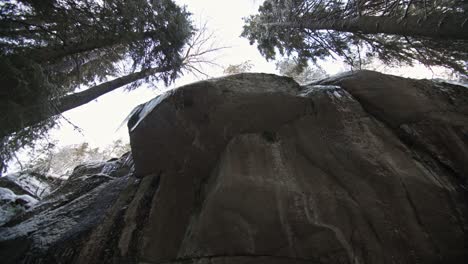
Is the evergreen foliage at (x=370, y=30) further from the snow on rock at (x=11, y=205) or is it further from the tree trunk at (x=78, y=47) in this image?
the snow on rock at (x=11, y=205)

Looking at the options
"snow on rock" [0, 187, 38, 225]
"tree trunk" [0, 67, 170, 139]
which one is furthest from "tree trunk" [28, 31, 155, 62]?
"snow on rock" [0, 187, 38, 225]

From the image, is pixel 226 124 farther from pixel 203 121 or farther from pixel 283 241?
pixel 283 241

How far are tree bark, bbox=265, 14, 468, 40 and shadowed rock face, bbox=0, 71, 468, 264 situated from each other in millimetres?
1232

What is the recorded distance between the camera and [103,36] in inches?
276

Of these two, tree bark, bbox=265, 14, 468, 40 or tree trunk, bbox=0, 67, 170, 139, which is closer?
tree bark, bbox=265, 14, 468, 40

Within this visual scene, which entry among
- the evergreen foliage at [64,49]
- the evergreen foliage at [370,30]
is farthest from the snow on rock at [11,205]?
the evergreen foliage at [370,30]

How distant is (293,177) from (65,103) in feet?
25.0

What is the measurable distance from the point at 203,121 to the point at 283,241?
8.41 ft

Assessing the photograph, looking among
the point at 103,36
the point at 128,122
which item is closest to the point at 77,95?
the point at 103,36

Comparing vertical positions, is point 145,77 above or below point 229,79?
above

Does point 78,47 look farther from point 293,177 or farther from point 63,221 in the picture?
point 293,177

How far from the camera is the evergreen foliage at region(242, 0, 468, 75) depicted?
17.2ft

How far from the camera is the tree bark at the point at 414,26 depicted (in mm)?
4791

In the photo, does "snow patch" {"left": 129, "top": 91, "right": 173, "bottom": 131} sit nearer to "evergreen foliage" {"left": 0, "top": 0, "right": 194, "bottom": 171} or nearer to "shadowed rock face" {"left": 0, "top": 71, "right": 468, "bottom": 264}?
"shadowed rock face" {"left": 0, "top": 71, "right": 468, "bottom": 264}
